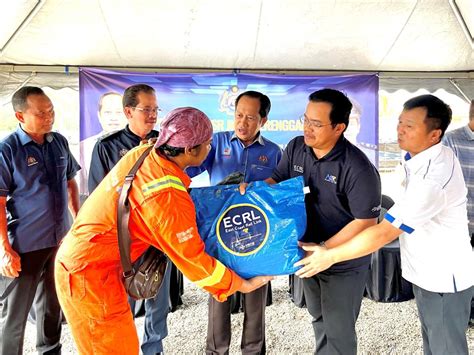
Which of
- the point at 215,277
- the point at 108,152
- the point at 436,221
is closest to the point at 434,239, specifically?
the point at 436,221

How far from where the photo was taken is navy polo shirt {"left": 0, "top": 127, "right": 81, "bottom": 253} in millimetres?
2002

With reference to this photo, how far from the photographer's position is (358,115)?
401 centimetres

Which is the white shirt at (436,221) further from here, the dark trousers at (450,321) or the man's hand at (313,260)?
the man's hand at (313,260)

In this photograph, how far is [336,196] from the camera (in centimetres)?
161

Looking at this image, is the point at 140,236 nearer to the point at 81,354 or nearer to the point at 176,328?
the point at 81,354

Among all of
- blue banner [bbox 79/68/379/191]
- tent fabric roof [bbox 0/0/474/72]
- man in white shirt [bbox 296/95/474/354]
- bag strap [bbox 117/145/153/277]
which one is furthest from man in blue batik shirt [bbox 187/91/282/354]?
blue banner [bbox 79/68/379/191]

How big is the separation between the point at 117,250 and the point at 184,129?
19.2 inches

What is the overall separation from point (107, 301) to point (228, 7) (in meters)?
2.46

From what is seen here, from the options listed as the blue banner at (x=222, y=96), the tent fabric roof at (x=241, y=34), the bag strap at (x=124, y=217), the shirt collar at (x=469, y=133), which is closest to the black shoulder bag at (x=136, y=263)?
the bag strap at (x=124, y=217)

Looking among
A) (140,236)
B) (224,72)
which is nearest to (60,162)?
(140,236)

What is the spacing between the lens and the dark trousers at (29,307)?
195cm

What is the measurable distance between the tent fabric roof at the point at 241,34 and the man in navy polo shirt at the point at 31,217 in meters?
1.24

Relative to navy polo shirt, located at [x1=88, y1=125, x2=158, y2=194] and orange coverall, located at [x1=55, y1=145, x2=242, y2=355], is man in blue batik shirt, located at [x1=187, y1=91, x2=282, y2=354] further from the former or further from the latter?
orange coverall, located at [x1=55, y1=145, x2=242, y2=355]

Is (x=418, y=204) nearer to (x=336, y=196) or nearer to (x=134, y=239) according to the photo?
(x=336, y=196)
